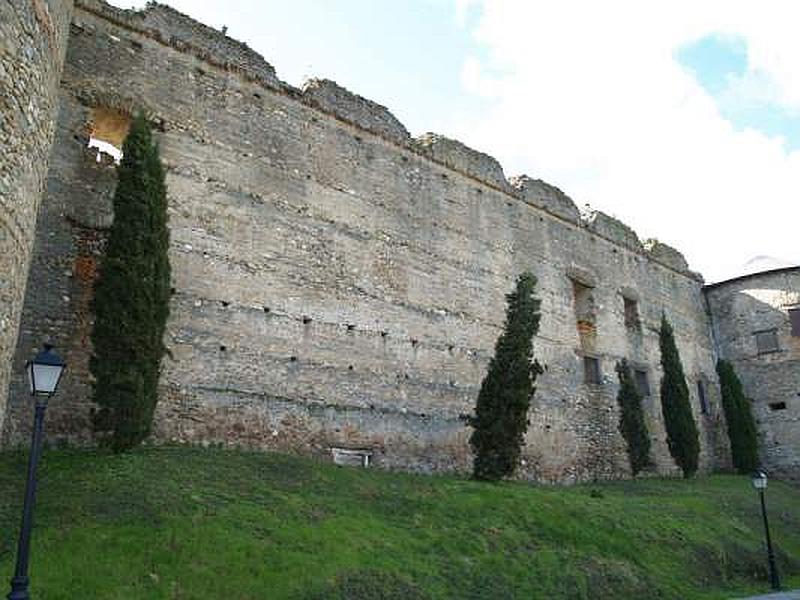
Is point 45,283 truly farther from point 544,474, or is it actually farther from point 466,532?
point 544,474

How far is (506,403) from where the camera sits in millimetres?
13211

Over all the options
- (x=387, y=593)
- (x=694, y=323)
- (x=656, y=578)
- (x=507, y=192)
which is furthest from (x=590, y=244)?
(x=387, y=593)

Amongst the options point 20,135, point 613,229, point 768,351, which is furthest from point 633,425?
point 20,135

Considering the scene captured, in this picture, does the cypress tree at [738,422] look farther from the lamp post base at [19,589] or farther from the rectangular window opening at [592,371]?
the lamp post base at [19,589]

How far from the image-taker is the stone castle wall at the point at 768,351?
2361 centimetres

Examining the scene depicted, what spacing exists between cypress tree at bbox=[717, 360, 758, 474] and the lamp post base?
23.2m

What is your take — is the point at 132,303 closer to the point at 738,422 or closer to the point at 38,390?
the point at 38,390

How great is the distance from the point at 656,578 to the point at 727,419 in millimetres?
16200

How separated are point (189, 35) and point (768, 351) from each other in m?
22.0

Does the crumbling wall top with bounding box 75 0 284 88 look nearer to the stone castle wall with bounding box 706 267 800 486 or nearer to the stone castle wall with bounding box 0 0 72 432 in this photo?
the stone castle wall with bounding box 0 0 72 432

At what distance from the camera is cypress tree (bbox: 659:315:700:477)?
65.1ft

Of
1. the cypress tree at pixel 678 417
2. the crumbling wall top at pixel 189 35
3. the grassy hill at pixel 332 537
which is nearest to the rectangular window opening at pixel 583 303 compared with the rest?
the cypress tree at pixel 678 417

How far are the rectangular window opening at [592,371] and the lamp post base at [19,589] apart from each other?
1608 cm

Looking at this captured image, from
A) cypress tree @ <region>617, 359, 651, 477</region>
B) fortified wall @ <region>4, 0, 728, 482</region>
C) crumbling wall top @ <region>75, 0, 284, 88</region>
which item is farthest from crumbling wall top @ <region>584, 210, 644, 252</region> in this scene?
crumbling wall top @ <region>75, 0, 284, 88</region>
